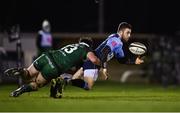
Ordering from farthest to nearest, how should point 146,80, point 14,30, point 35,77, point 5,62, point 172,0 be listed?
point 172,0 < point 146,80 < point 5,62 < point 14,30 < point 35,77

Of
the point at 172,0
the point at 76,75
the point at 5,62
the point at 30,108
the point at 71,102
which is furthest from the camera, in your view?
the point at 172,0

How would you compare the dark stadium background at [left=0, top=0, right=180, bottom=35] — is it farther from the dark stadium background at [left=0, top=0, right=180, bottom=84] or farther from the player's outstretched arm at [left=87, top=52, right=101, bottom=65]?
the player's outstretched arm at [left=87, top=52, right=101, bottom=65]

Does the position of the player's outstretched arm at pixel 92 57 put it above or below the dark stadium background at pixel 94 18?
above

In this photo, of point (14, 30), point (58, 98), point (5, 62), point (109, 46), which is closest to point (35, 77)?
point (58, 98)

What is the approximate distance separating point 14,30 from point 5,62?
2.75 metres

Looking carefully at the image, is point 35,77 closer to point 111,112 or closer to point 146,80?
point 111,112

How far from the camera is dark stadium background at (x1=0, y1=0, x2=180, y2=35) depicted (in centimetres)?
3181

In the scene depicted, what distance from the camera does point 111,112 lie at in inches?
526

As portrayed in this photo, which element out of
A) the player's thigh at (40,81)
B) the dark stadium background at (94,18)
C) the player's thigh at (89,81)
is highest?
the player's thigh at (40,81)

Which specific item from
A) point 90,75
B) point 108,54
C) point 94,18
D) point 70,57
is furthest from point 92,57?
point 94,18

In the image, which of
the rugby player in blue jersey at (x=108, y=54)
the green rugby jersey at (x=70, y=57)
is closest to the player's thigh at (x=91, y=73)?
the rugby player in blue jersey at (x=108, y=54)

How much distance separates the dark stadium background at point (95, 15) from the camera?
3181 centimetres

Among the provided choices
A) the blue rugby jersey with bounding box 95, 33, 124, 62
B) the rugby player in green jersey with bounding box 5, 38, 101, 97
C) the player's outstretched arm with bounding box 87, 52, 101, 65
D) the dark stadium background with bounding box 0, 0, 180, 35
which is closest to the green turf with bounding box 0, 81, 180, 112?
the rugby player in green jersey with bounding box 5, 38, 101, 97

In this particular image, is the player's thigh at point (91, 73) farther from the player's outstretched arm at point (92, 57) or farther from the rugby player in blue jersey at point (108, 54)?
the player's outstretched arm at point (92, 57)
